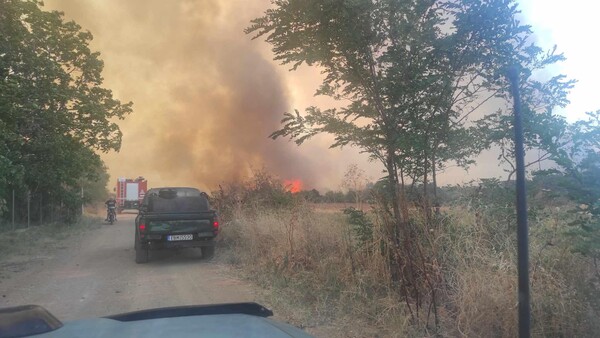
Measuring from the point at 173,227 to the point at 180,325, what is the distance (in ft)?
31.4

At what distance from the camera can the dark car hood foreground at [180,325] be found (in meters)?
1.94

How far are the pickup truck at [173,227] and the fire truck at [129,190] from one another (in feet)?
109

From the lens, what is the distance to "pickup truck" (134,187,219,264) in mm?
11133

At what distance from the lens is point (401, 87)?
261 inches

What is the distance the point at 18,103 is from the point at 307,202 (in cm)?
857

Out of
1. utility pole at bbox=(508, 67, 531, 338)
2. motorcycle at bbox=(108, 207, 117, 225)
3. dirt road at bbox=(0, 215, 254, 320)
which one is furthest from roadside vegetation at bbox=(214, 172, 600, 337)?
motorcycle at bbox=(108, 207, 117, 225)

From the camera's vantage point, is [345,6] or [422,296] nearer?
[422,296]

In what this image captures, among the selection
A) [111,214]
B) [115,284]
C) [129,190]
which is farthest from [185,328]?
[129,190]

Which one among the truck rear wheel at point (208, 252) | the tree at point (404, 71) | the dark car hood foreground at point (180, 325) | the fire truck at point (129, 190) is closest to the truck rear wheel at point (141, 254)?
the truck rear wheel at point (208, 252)

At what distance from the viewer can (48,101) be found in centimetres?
1505

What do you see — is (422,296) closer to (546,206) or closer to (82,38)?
(546,206)

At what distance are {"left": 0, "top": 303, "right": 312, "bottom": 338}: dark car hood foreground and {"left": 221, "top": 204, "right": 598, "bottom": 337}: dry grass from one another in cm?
298

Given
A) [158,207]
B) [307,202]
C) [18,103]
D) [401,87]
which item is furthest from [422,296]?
[18,103]

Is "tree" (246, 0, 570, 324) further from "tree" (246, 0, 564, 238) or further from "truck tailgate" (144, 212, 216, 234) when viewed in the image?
"truck tailgate" (144, 212, 216, 234)
